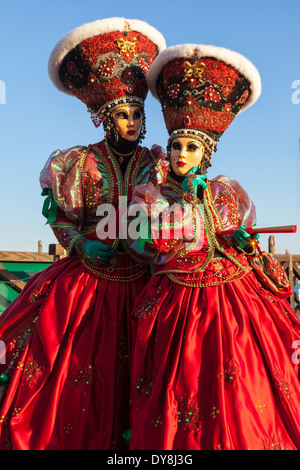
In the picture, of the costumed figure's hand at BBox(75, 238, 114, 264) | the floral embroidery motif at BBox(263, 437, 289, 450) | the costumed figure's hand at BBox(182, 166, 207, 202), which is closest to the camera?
the floral embroidery motif at BBox(263, 437, 289, 450)

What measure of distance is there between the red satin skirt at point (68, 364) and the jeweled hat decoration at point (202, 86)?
107cm

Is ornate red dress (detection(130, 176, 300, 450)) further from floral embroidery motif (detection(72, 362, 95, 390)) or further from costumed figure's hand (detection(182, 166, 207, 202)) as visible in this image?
floral embroidery motif (detection(72, 362, 95, 390))

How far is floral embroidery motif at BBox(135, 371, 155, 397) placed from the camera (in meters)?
3.11

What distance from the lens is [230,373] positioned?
9.68 ft

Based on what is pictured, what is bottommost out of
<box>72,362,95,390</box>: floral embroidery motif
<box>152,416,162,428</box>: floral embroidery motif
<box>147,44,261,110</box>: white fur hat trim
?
<box>152,416,162,428</box>: floral embroidery motif

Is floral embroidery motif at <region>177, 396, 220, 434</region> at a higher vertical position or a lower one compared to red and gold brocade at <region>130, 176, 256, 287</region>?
lower

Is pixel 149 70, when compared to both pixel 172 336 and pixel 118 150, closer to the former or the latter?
pixel 118 150

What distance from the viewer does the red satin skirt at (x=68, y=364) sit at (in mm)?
3328

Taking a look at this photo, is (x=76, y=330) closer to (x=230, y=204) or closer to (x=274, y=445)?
(x=230, y=204)

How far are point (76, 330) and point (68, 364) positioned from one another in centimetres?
24

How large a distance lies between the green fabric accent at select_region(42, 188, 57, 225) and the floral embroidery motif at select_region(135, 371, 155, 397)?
157 cm

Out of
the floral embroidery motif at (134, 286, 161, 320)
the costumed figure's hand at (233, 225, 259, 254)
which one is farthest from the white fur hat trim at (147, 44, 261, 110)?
the floral embroidery motif at (134, 286, 161, 320)
